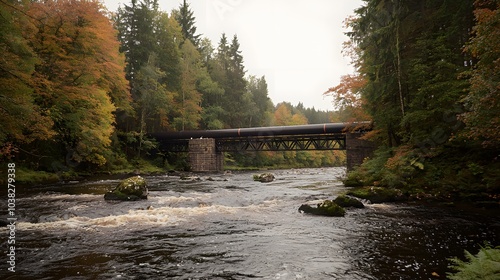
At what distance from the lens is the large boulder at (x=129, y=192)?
1304cm

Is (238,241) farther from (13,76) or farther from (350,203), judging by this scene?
(13,76)

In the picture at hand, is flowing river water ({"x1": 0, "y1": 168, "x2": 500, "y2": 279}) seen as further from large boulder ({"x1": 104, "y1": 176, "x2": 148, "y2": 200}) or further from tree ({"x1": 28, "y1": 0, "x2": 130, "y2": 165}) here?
tree ({"x1": 28, "y1": 0, "x2": 130, "y2": 165})

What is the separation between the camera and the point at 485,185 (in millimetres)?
11148

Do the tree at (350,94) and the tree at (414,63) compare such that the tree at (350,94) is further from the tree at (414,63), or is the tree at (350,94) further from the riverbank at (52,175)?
the riverbank at (52,175)

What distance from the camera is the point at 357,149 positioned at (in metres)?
27.5

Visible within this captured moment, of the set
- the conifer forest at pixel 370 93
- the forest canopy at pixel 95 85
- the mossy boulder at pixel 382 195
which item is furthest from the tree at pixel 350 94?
the forest canopy at pixel 95 85

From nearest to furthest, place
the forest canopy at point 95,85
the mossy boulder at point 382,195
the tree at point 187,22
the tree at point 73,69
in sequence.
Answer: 1. the mossy boulder at point 382,195
2. the forest canopy at point 95,85
3. the tree at point 73,69
4. the tree at point 187,22

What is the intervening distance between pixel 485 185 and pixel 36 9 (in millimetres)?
28028

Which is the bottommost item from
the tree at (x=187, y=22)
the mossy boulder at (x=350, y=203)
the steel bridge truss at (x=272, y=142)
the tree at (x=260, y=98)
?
the mossy boulder at (x=350, y=203)

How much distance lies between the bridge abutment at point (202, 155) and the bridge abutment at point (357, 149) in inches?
726

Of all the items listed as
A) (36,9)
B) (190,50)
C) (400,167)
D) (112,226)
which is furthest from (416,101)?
(190,50)

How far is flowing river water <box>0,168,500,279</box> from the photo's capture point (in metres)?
5.27

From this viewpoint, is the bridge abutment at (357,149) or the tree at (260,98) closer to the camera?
the bridge abutment at (357,149)

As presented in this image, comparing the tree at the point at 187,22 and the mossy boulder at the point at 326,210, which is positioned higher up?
the tree at the point at 187,22
